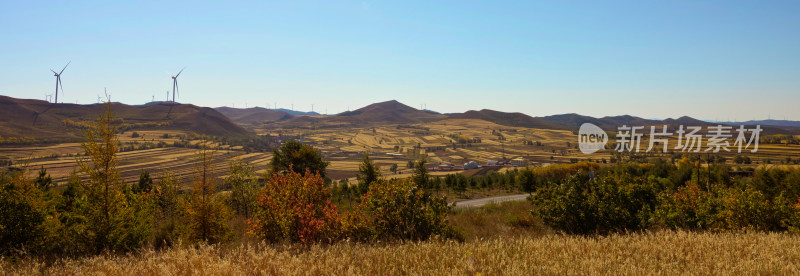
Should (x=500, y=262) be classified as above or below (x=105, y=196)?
above

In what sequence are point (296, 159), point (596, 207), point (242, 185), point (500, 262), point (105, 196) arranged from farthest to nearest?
point (296, 159)
point (242, 185)
point (596, 207)
point (105, 196)
point (500, 262)

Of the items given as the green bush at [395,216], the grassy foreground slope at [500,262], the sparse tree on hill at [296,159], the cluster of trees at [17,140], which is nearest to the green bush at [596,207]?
the green bush at [395,216]

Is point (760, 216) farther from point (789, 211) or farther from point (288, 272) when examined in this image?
point (288, 272)

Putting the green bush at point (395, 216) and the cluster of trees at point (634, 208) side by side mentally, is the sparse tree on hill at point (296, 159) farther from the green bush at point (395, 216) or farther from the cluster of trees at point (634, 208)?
the cluster of trees at point (634, 208)

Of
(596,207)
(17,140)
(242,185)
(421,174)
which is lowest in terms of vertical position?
(17,140)

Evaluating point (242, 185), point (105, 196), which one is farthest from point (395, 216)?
point (242, 185)

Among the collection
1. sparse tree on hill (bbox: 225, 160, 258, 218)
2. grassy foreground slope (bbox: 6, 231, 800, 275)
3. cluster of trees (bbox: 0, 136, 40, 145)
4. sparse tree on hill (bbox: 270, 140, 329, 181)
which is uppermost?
grassy foreground slope (bbox: 6, 231, 800, 275)

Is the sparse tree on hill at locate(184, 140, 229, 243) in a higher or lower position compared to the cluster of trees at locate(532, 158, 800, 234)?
lower

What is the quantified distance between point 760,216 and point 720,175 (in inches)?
2742

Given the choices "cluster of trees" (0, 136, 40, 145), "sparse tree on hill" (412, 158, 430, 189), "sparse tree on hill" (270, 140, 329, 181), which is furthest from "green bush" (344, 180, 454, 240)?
"cluster of trees" (0, 136, 40, 145)

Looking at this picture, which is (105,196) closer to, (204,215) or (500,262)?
(204,215)

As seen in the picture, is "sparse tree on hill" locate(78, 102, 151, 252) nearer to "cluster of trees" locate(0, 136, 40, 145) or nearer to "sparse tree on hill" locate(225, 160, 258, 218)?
"sparse tree on hill" locate(225, 160, 258, 218)

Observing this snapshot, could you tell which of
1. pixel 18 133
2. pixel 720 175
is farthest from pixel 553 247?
pixel 18 133

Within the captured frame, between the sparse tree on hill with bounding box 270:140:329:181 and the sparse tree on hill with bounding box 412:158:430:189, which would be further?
the sparse tree on hill with bounding box 412:158:430:189
